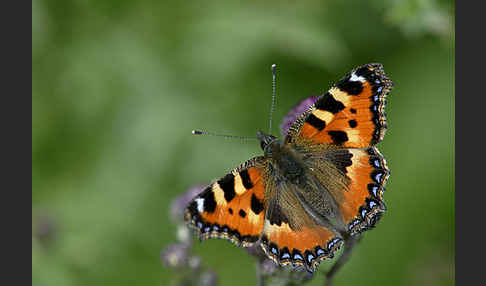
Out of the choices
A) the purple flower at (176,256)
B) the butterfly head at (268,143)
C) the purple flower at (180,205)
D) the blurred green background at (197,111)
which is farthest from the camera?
the blurred green background at (197,111)

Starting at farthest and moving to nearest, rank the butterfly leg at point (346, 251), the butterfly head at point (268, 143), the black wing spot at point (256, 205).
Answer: the butterfly head at point (268, 143)
the butterfly leg at point (346, 251)
the black wing spot at point (256, 205)

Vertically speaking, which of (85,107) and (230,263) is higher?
(85,107)

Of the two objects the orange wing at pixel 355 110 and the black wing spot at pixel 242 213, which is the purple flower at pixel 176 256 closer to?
the black wing spot at pixel 242 213

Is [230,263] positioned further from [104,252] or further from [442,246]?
[442,246]

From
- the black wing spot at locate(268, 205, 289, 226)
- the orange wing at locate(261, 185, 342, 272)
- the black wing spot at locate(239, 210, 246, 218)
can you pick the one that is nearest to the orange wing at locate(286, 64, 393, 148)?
the orange wing at locate(261, 185, 342, 272)

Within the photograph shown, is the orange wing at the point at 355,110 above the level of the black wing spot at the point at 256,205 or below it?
above

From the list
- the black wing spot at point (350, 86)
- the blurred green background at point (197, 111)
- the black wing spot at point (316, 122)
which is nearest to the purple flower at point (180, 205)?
the blurred green background at point (197, 111)

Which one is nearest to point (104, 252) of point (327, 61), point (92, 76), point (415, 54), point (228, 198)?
point (92, 76)
